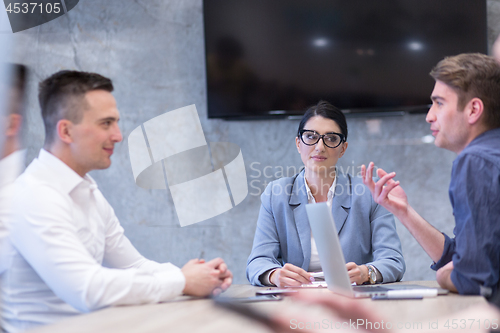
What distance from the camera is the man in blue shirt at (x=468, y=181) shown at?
4.18 ft

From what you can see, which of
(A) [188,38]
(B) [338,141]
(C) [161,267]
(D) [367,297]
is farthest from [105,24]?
(D) [367,297]

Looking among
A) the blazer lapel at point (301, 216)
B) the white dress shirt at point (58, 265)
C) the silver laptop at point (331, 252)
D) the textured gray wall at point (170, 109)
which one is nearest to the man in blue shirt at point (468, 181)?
the silver laptop at point (331, 252)

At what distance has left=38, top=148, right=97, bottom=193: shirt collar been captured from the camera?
55.3 inches

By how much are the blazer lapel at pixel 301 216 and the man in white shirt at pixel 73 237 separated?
0.65m

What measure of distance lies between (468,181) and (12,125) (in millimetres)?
1726

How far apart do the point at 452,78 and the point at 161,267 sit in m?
1.26

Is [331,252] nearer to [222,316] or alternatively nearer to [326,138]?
[222,316]

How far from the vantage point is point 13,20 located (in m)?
3.50

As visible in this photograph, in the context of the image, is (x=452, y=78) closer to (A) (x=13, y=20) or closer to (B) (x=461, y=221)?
(B) (x=461, y=221)

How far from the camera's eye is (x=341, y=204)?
216 centimetres

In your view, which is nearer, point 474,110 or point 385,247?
point 474,110

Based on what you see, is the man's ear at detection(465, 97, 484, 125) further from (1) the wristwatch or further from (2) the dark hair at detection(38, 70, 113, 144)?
(2) the dark hair at detection(38, 70, 113, 144)

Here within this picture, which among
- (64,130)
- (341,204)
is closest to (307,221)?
(341,204)

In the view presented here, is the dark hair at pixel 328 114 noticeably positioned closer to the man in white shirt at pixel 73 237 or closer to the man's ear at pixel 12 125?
the man in white shirt at pixel 73 237
